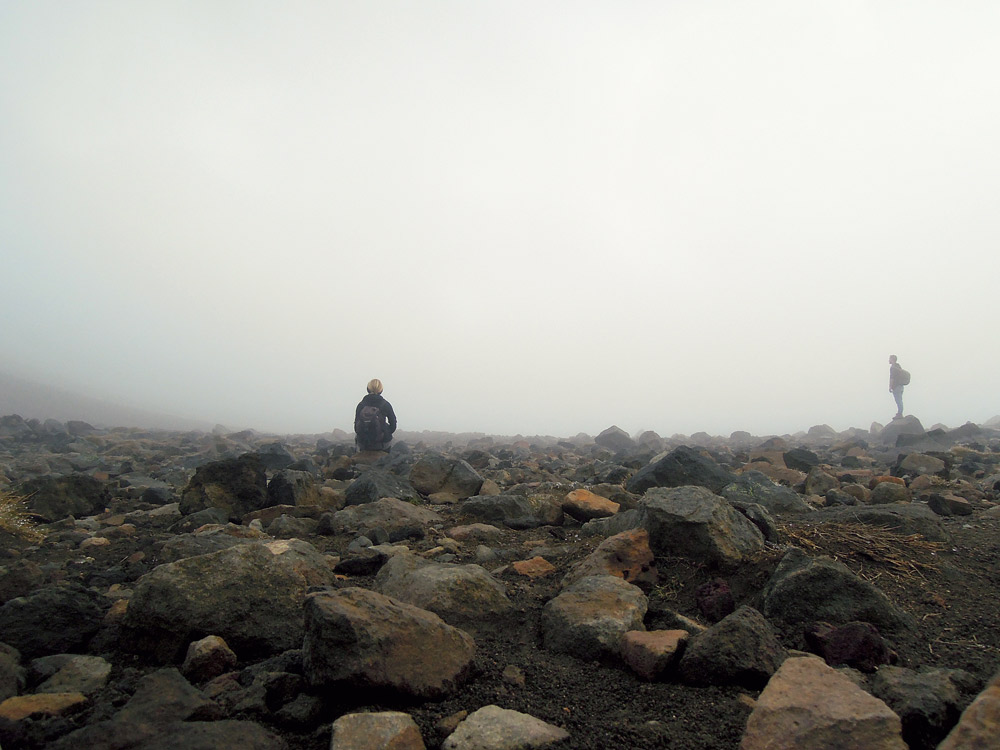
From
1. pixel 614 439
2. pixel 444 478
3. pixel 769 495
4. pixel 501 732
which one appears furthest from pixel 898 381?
pixel 501 732

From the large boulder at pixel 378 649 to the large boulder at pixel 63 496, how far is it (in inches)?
221

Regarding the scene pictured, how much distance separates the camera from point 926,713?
2023 mm

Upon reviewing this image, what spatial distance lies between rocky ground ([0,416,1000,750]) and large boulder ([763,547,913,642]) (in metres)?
0.01

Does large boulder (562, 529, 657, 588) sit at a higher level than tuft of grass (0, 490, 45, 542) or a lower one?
higher

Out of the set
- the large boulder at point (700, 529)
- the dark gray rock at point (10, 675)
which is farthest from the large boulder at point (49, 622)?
the large boulder at point (700, 529)

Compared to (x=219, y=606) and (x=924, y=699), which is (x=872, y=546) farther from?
(x=219, y=606)

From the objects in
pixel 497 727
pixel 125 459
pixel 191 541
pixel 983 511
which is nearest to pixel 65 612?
pixel 191 541

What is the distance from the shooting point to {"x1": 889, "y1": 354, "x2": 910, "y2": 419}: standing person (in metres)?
21.3

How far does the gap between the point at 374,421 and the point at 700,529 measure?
9806mm

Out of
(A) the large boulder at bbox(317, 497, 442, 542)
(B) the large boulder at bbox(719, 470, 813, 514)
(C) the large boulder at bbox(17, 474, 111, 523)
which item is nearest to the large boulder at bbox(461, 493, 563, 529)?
(A) the large boulder at bbox(317, 497, 442, 542)

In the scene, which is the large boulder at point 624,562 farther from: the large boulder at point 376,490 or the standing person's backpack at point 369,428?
the standing person's backpack at point 369,428

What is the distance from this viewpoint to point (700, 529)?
3.88 m

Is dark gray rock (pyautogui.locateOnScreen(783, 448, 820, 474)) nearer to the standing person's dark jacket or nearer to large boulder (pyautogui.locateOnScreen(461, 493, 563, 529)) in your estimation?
large boulder (pyautogui.locateOnScreen(461, 493, 563, 529))

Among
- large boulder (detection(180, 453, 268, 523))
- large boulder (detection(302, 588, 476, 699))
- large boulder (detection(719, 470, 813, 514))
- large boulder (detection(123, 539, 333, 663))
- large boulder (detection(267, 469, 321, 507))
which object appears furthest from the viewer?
large boulder (detection(267, 469, 321, 507))
